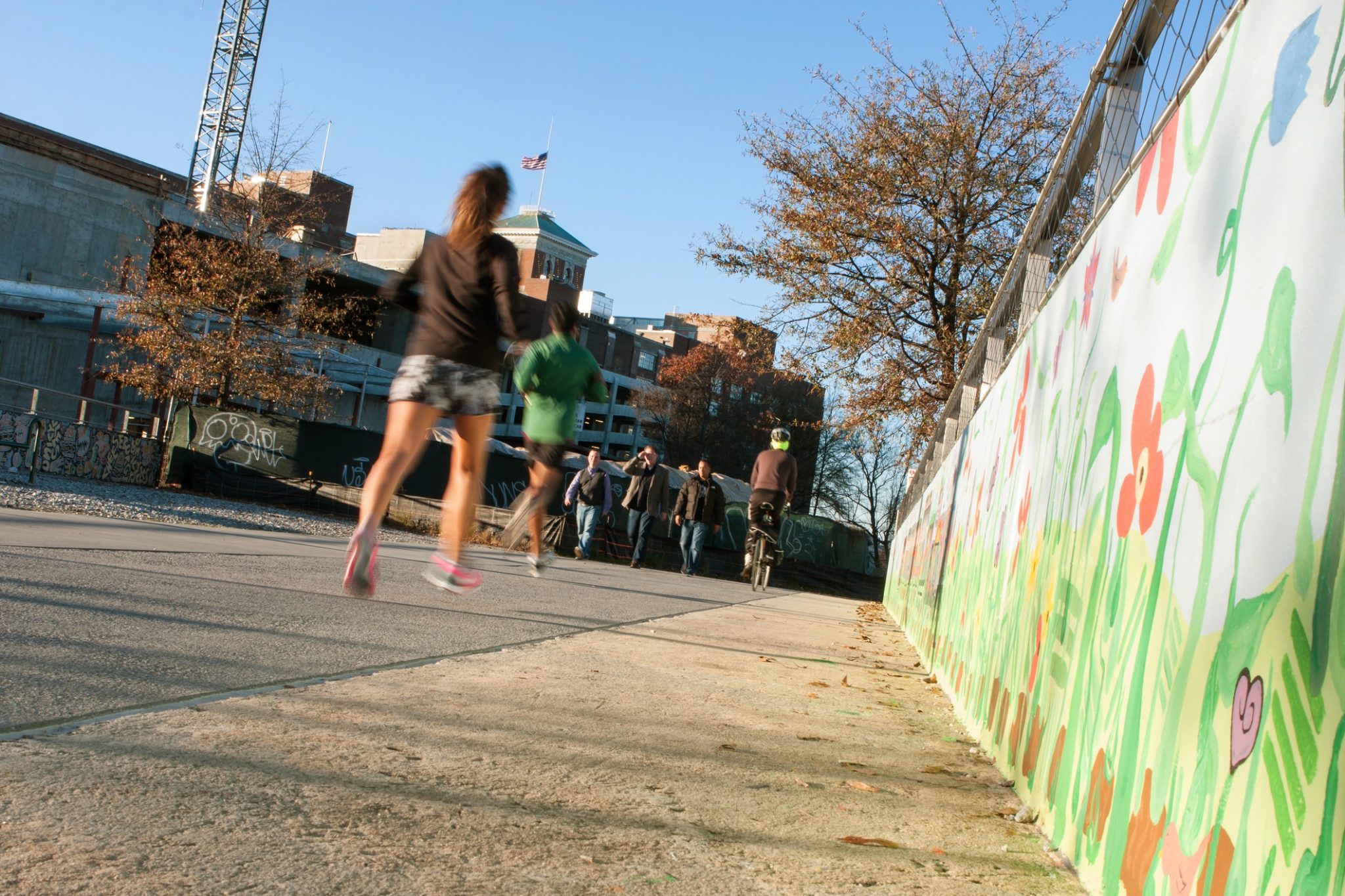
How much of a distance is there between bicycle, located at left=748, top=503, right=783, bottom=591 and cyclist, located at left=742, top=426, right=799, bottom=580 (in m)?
0.20

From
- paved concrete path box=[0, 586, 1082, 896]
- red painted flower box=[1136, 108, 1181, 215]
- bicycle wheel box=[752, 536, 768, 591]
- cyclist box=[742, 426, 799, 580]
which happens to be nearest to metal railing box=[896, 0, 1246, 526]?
red painted flower box=[1136, 108, 1181, 215]

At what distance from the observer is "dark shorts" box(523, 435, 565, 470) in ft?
19.2

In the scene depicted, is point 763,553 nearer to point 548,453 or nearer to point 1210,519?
point 548,453

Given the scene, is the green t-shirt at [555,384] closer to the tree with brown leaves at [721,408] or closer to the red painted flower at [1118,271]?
the red painted flower at [1118,271]

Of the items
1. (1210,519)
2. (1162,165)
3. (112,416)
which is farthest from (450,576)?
(112,416)

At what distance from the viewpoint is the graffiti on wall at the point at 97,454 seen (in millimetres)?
22094

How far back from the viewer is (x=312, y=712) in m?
3.38

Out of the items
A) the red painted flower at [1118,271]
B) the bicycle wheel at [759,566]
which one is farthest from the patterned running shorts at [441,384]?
the bicycle wheel at [759,566]

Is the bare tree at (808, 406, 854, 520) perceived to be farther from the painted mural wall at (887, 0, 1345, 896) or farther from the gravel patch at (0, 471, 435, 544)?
the painted mural wall at (887, 0, 1345, 896)

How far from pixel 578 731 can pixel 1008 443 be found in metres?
2.82

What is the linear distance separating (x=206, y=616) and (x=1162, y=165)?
14.4 feet

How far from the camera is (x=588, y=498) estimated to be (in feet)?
59.0

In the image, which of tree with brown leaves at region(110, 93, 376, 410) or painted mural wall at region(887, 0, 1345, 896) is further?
tree with brown leaves at region(110, 93, 376, 410)

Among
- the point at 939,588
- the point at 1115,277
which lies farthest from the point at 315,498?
the point at 1115,277
